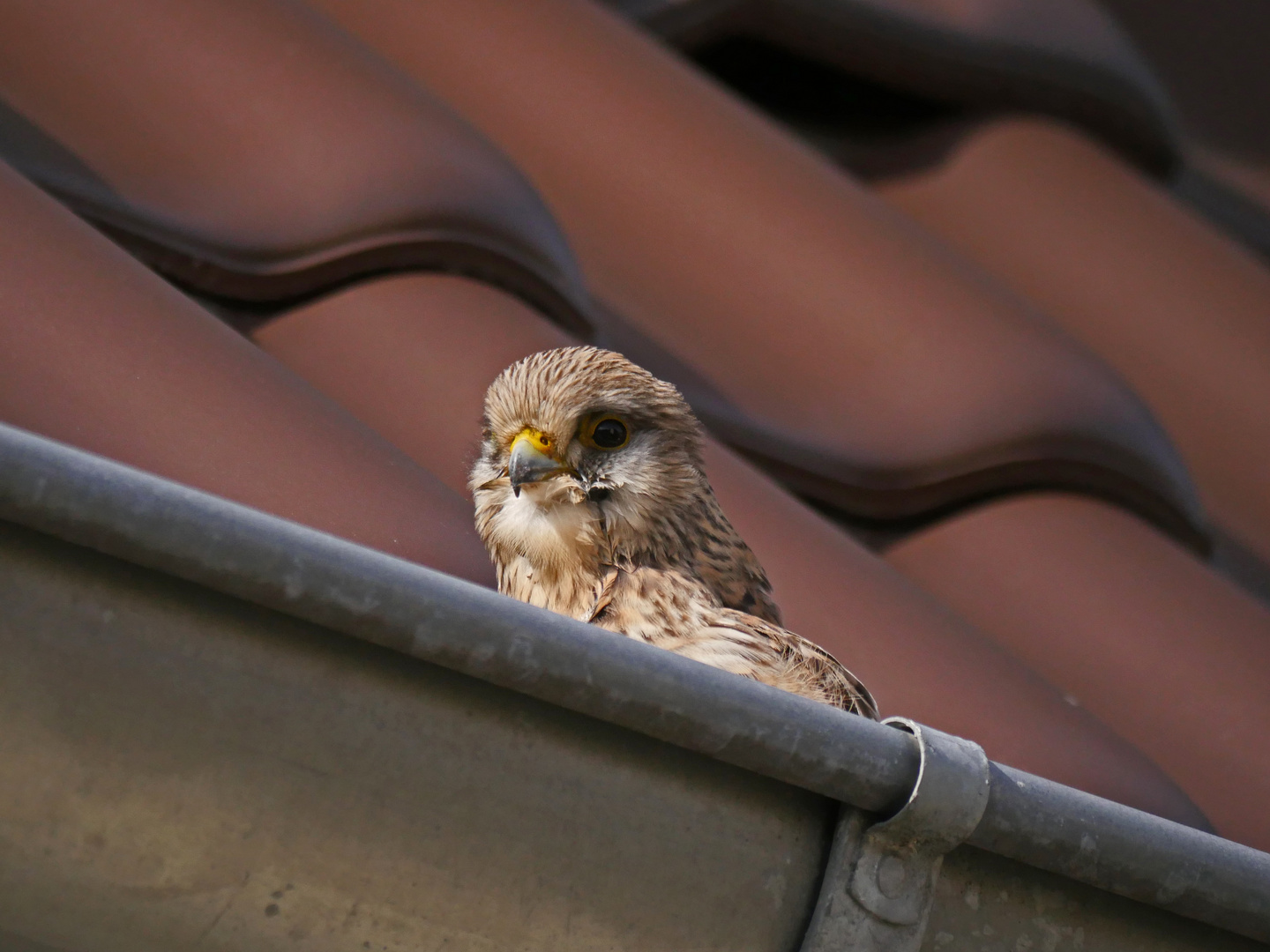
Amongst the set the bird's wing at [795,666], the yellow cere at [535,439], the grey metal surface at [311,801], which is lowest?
the grey metal surface at [311,801]

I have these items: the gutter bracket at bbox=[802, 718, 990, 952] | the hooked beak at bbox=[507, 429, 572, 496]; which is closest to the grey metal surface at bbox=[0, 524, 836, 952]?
the gutter bracket at bbox=[802, 718, 990, 952]

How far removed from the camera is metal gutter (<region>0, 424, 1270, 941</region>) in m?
0.73

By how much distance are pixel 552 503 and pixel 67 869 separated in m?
0.92

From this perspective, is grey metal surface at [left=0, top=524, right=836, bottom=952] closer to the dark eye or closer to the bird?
the bird

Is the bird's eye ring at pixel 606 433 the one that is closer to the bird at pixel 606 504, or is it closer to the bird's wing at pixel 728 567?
the bird at pixel 606 504

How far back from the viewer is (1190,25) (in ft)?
11.1

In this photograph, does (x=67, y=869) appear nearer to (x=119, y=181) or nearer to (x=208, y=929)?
(x=208, y=929)

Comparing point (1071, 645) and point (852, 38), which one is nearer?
point (1071, 645)

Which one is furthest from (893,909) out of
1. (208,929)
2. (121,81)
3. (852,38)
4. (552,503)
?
(852,38)

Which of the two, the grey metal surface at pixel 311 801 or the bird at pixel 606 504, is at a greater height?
the bird at pixel 606 504

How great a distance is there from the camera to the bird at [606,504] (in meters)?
1.57

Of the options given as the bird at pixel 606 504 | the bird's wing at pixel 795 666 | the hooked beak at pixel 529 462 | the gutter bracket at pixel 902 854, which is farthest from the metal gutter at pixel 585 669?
the hooked beak at pixel 529 462

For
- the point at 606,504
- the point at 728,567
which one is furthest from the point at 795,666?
the point at 606,504

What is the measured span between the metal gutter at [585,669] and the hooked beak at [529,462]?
79cm
